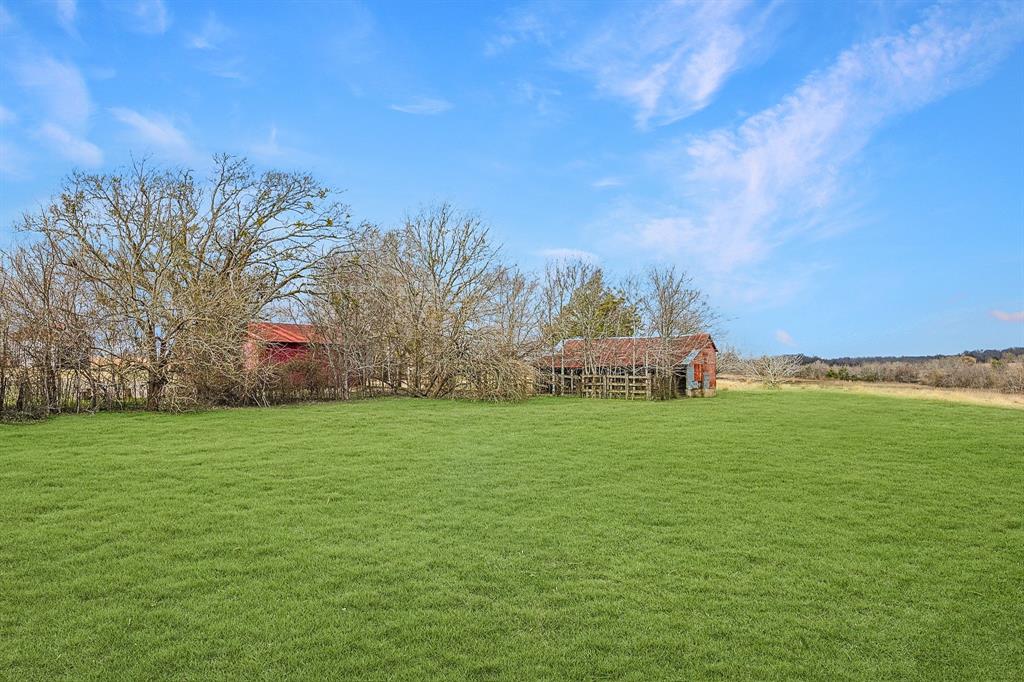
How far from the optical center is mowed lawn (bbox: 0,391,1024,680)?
14.2ft

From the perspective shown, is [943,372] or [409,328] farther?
[943,372]

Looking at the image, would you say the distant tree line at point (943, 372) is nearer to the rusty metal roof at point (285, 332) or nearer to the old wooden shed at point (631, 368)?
the old wooden shed at point (631, 368)

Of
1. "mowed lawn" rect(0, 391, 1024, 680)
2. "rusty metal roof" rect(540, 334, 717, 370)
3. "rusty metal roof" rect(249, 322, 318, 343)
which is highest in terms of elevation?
"rusty metal roof" rect(249, 322, 318, 343)

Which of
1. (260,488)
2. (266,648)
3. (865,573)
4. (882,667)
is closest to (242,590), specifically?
(266,648)

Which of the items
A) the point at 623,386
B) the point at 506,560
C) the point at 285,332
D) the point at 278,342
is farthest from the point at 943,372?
the point at 506,560

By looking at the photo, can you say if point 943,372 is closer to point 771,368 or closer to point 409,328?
point 771,368

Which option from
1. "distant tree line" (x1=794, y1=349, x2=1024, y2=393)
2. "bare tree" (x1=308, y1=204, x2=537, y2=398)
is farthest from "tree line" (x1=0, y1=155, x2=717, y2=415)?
"distant tree line" (x1=794, y1=349, x2=1024, y2=393)

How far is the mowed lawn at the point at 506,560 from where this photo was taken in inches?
170

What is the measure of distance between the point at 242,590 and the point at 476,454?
575 cm

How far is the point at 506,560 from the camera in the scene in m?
5.88

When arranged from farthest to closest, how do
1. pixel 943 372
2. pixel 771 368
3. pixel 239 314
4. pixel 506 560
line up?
1. pixel 943 372
2. pixel 771 368
3. pixel 239 314
4. pixel 506 560

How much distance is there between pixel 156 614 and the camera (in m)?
4.78

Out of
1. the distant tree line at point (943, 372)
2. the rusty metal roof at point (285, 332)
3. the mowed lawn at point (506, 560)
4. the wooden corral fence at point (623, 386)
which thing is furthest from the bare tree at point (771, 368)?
the mowed lawn at point (506, 560)

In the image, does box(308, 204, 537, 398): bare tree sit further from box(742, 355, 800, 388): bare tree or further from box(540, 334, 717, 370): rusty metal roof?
box(742, 355, 800, 388): bare tree
